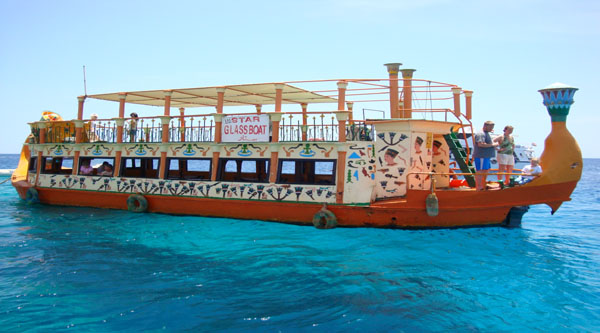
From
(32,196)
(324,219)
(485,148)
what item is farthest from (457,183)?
(32,196)

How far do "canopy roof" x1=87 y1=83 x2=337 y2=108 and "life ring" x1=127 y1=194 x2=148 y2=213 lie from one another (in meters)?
4.19

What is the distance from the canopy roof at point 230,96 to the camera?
52.5 feet

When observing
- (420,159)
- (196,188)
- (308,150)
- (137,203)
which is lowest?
(137,203)

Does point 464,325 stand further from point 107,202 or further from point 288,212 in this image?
point 107,202

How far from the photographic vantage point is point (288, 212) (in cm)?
1433

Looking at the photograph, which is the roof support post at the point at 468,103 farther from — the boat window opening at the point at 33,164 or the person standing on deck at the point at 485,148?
the boat window opening at the point at 33,164

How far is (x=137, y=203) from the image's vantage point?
56.0 ft

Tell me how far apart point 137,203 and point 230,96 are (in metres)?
5.67

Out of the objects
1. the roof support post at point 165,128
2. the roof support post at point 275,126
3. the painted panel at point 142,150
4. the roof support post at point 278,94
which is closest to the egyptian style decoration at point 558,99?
the roof support post at point 278,94

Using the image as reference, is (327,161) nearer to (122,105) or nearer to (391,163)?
(391,163)

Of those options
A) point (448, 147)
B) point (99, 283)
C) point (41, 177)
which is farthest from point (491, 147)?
point (41, 177)

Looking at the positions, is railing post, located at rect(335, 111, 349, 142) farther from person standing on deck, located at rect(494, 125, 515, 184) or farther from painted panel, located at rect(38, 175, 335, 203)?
person standing on deck, located at rect(494, 125, 515, 184)

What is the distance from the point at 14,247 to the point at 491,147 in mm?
14615

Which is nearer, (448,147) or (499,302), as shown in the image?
(499,302)
